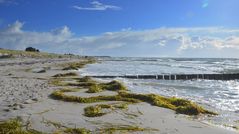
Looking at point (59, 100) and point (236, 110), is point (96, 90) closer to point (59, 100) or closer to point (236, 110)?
point (59, 100)

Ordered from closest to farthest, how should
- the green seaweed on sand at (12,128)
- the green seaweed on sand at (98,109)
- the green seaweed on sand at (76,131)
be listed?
the green seaweed on sand at (12,128)
the green seaweed on sand at (76,131)
the green seaweed on sand at (98,109)

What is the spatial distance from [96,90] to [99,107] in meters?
4.86

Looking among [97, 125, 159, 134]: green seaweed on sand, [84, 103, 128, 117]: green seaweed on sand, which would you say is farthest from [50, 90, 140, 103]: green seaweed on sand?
[97, 125, 159, 134]: green seaweed on sand

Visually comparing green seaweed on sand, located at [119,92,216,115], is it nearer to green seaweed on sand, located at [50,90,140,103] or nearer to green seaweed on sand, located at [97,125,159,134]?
green seaweed on sand, located at [50,90,140,103]

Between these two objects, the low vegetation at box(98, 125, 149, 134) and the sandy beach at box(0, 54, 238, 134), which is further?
the sandy beach at box(0, 54, 238, 134)

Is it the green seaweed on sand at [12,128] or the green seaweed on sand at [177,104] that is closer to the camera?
the green seaweed on sand at [12,128]

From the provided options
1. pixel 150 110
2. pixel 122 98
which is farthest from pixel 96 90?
pixel 150 110

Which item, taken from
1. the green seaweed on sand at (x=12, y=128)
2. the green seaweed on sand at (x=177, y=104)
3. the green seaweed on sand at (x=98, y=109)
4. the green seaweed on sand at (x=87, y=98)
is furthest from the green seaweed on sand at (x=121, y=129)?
the green seaweed on sand at (x=87, y=98)

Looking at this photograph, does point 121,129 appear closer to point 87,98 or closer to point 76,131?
point 76,131

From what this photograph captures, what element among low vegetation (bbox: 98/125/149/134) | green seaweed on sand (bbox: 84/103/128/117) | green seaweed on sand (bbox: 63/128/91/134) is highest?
green seaweed on sand (bbox: 84/103/128/117)

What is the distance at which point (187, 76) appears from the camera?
35.6 meters

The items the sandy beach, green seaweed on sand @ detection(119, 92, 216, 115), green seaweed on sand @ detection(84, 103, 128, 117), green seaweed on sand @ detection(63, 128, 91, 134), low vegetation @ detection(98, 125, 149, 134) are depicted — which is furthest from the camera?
green seaweed on sand @ detection(119, 92, 216, 115)

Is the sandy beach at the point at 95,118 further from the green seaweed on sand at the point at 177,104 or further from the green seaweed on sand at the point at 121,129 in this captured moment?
the green seaweed on sand at the point at 177,104

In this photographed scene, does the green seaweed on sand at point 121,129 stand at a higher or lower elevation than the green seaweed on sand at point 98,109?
lower
